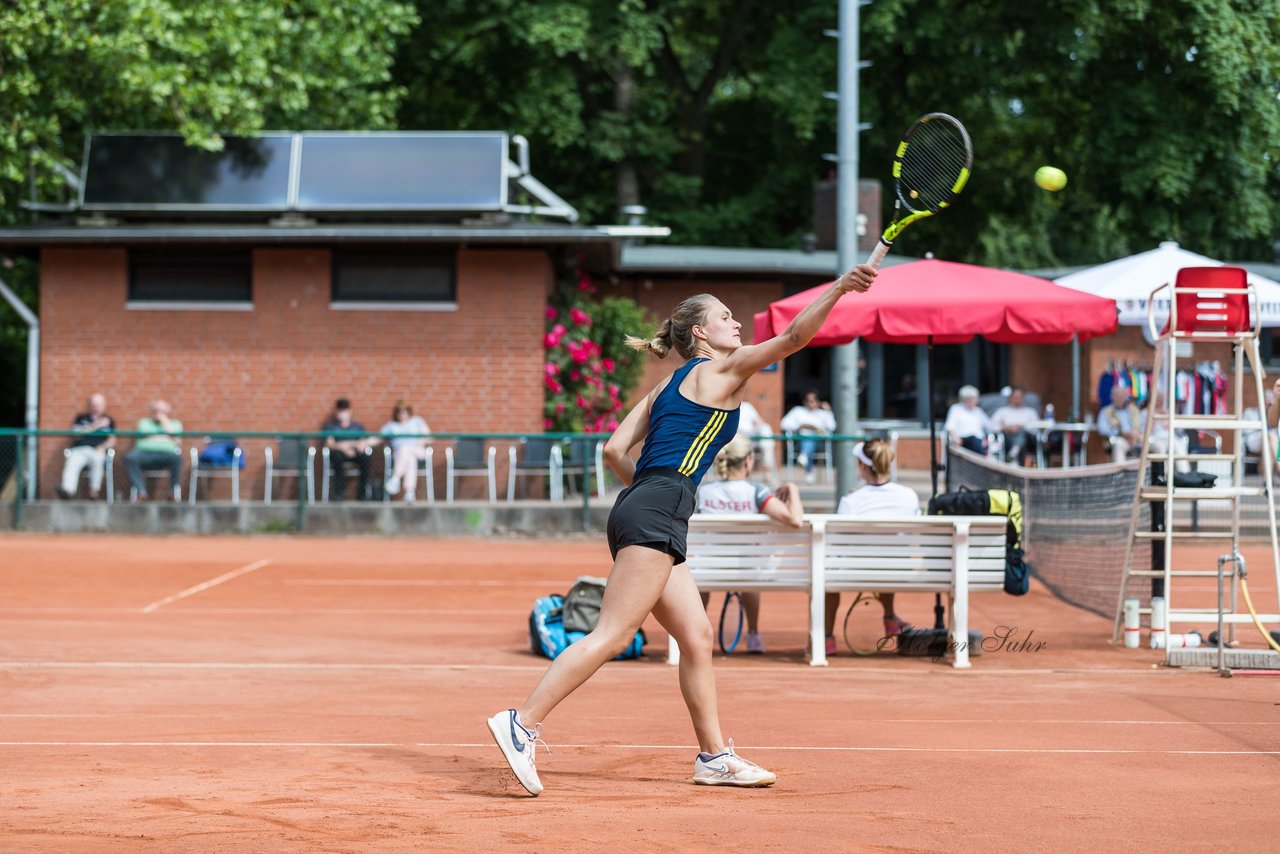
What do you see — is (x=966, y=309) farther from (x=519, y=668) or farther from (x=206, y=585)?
(x=206, y=585)

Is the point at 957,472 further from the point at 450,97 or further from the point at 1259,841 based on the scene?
the point at 450,97

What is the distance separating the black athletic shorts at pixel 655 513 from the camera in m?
5.90

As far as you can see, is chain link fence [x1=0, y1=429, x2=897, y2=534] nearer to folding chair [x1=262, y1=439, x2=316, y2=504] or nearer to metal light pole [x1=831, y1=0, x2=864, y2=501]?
folding chair [x1=262, y1=439, x2=316, y2=504]

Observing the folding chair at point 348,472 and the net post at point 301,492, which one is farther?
the folding chair at point 348,472

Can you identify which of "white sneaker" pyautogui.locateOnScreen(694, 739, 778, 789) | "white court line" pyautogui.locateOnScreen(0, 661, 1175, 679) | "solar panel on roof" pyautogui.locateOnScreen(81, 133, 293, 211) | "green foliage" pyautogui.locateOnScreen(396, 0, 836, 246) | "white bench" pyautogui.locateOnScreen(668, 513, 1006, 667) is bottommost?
"white court line" pyautogui.locateOnScreen(0, 661, 1175, 679)

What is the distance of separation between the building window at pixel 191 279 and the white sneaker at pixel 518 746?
16406 millimetres

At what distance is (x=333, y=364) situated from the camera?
21.2 m

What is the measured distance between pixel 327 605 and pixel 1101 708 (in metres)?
7.12

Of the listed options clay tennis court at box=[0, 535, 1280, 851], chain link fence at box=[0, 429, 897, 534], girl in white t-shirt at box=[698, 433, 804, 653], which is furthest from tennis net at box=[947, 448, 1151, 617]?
chain link fence at box=[0, 429, 897, 534]

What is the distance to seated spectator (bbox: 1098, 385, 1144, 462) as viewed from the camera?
2047cm

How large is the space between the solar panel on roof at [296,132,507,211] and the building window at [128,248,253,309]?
136cm

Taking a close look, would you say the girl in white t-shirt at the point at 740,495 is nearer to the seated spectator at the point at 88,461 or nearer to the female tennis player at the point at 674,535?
the female tennis player at the point at 674,535

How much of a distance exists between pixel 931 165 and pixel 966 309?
12.2ft

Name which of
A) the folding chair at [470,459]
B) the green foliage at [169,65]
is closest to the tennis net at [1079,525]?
the folding chair at [470,459]
